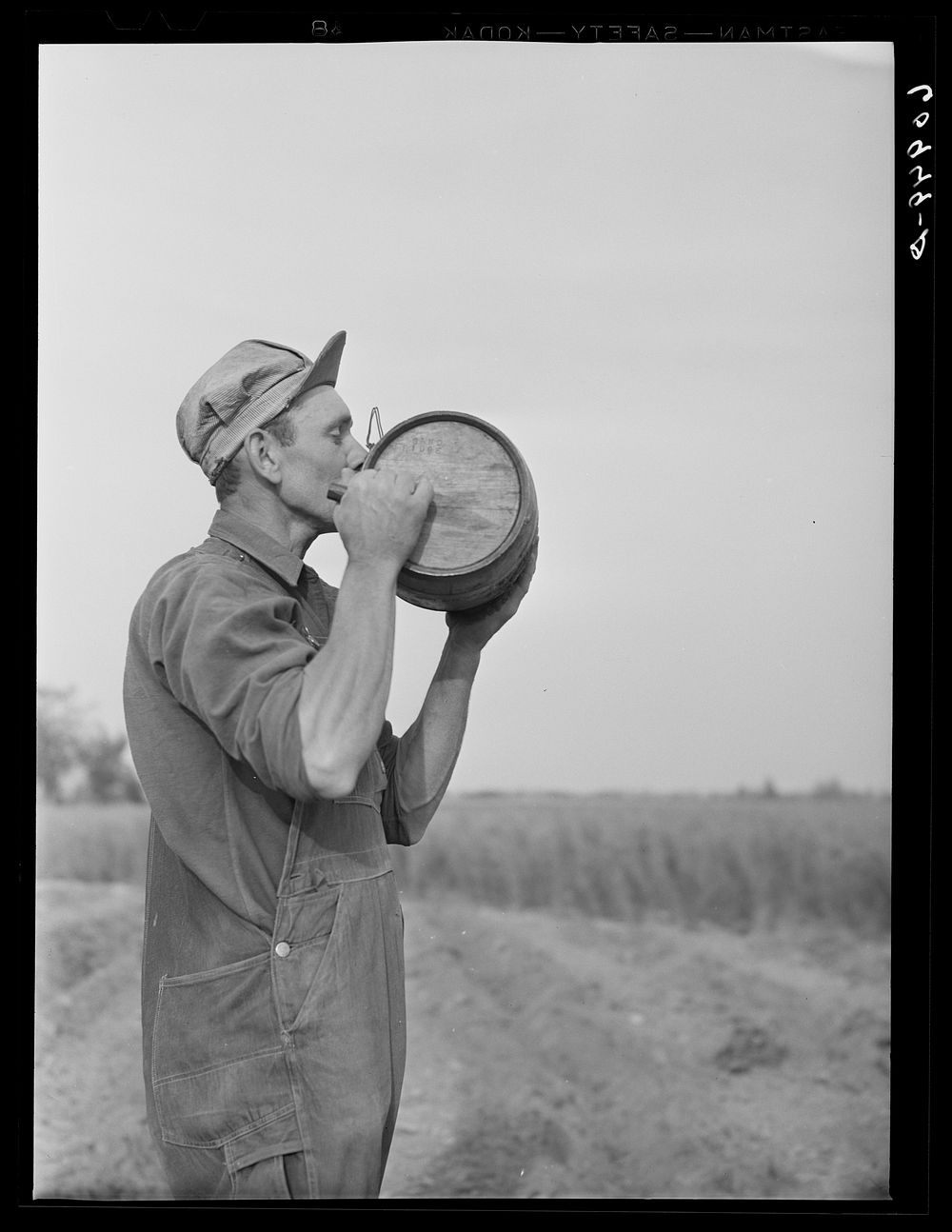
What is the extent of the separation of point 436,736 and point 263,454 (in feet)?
2.54

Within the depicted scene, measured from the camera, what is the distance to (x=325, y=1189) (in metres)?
2.56

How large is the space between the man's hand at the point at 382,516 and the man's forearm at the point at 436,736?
503 mm

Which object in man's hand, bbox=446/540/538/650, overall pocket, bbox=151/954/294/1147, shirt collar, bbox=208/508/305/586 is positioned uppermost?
shirt collar, bbox=208/508/305/586

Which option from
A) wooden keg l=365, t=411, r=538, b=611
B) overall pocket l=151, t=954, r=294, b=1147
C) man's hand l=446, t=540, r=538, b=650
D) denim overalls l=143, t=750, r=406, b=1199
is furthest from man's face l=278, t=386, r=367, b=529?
overall pocket l=151, t=954, r=294, b=1147

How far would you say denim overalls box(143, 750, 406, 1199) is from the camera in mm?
2545

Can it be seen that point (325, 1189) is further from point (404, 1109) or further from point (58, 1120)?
point (404, 1109)

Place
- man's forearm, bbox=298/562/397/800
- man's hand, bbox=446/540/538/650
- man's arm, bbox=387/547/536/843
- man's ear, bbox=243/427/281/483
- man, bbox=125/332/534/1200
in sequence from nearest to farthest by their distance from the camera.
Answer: man's forearm, bbox=298/562/397/800 → man, bbox=125/332/534/1200 → man's ear, bbox=243/427/281/483 → man's hand, bbox=446/540/538/650 → man's arm, bbox=387/547/536/843

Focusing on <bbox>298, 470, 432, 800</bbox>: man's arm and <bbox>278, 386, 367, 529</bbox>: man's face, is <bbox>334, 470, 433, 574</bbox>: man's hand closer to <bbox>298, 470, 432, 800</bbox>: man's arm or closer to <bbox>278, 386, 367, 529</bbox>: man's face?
<bbox>298, 470, 432, 800</bbox>: man's arm

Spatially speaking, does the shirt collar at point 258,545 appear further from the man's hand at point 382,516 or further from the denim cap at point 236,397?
the man's hand at point 382,516

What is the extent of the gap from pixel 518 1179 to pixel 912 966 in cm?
206

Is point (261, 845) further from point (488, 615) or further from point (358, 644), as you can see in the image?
point (488, 615)

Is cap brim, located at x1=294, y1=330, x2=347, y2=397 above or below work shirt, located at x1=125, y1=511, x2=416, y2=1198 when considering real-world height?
above

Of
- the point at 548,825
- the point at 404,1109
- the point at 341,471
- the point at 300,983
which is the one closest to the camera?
the point at 300,983
